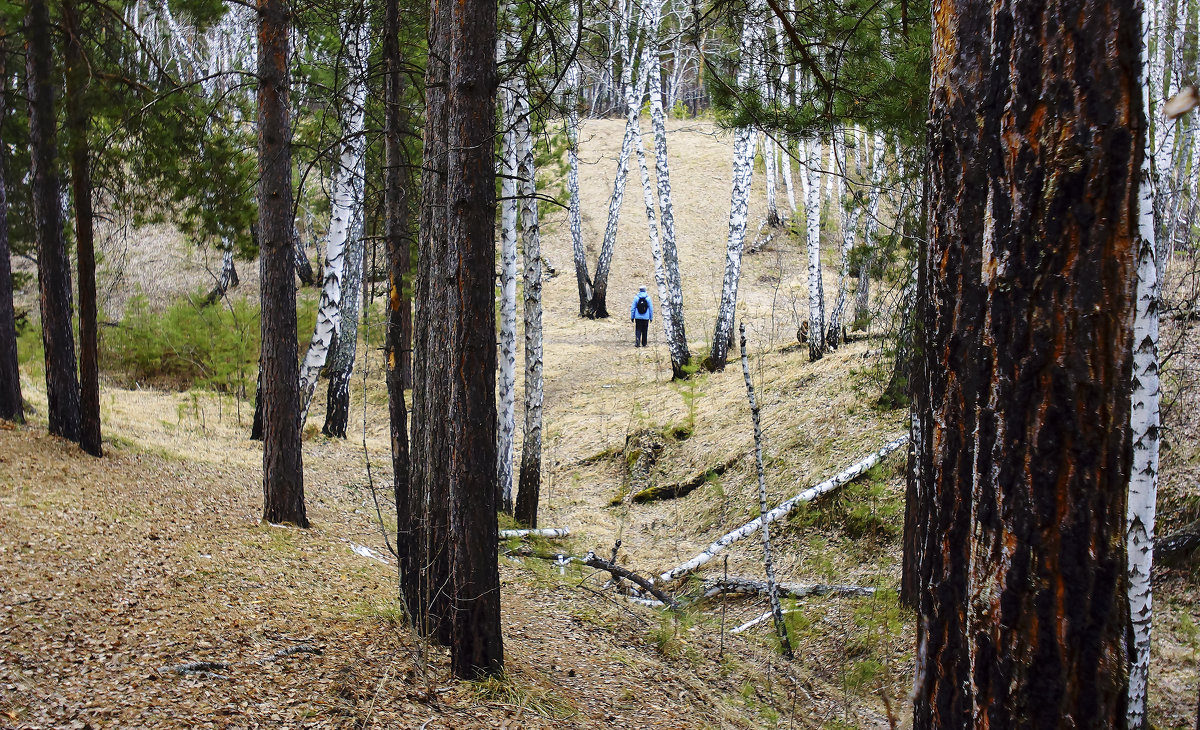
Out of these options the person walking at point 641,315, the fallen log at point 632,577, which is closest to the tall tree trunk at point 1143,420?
the fallen log at point 632,577

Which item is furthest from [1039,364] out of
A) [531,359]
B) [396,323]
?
[531,359]

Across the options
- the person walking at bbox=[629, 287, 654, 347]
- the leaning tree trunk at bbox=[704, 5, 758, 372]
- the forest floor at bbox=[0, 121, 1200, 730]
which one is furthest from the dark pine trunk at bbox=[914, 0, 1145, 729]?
the person walking at bbox=[629, 287, 654, 347]

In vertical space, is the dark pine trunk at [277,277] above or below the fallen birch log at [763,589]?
above

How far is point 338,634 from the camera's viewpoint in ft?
16.6

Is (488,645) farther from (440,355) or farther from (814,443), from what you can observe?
(814,443)

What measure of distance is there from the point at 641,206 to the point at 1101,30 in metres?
31.7

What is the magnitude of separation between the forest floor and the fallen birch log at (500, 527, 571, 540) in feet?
0.45

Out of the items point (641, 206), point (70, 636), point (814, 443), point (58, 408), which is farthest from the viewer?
point (641, 206)

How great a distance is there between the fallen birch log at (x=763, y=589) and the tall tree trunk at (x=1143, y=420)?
206 inches

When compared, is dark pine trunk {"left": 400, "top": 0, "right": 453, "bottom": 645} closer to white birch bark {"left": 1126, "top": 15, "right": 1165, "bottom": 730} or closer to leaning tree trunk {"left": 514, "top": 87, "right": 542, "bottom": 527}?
white birch bark {"left": 1126, "top": 15, "right": 1165, "bottom": 730}

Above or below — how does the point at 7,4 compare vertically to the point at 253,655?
above

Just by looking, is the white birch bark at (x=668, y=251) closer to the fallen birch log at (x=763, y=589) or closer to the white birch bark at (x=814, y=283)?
the white birch bark at (x=814, y=283)

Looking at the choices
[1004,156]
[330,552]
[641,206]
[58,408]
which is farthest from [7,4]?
[641,206]

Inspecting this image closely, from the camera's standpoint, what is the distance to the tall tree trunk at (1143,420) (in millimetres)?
1923
